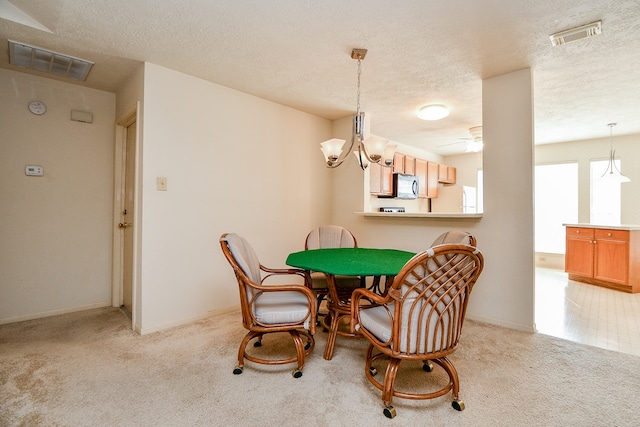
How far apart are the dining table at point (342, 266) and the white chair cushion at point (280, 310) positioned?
0.25 m

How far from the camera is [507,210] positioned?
2785 mm

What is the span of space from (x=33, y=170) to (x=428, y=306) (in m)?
3.69

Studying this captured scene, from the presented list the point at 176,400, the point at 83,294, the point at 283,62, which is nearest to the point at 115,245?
the point at 83,294

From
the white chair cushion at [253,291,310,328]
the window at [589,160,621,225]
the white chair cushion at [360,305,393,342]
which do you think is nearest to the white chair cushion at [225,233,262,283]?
the white chair cushion at [253,291,310,328]

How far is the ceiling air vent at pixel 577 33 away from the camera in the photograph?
1.98m

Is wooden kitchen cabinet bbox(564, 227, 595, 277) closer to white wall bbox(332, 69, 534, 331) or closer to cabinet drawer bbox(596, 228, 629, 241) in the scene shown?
cabinet drawer bbox(596, 228, 629, 241)

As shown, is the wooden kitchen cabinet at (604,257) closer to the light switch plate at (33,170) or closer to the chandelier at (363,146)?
the chandelier at (363,146)

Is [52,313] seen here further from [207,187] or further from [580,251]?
[580,251]

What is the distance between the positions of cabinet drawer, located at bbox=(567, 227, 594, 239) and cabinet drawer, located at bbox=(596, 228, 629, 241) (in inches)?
3.6

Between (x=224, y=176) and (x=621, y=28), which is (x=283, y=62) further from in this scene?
(x=621, y=28)

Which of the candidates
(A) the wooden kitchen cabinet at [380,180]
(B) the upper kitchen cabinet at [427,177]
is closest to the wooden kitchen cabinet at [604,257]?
(B) the upper kitchen cabinet at [427,177]

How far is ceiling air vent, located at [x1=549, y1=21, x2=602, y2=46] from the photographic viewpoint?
6.51ft

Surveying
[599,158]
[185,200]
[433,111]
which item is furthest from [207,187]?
[599,158]

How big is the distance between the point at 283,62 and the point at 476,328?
298cm
